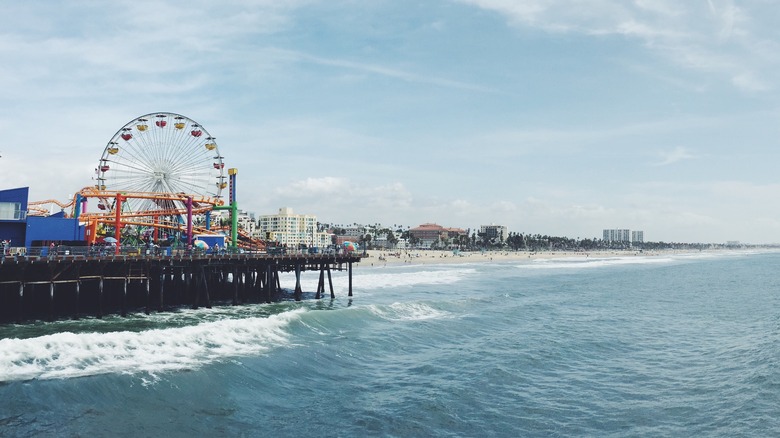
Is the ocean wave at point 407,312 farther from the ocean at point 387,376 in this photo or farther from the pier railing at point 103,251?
the pier railing at point 103,251

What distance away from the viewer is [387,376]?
81.3 feet

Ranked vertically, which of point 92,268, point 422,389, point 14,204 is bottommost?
point 422,389

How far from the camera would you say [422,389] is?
74.0 ft

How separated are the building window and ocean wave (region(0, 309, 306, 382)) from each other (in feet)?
58.9

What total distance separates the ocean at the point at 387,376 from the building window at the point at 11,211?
460 inches

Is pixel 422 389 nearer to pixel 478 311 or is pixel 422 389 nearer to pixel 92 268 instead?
pixel 478 311

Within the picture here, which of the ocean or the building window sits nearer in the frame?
the ocean

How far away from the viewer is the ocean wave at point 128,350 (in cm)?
2261

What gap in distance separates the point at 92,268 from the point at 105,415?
23.1 m

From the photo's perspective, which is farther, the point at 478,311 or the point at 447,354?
the point at 478,311

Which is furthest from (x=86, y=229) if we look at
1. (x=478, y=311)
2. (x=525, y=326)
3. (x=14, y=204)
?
(x=525, y=326)

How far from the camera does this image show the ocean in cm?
1828

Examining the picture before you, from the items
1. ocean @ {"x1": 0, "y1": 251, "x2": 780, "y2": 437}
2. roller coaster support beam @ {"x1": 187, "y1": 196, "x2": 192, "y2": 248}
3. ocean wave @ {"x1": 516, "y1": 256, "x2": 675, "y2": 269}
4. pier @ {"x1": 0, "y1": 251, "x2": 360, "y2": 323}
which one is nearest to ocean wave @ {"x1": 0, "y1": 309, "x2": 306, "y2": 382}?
ocean @ {"x1": 0, "y1": 251, "x2": 780, "y2": 437}

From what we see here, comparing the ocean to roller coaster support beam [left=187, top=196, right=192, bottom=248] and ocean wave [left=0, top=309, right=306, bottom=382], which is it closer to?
ocean wave [left=0, top=309, right=306, bottom=382]
